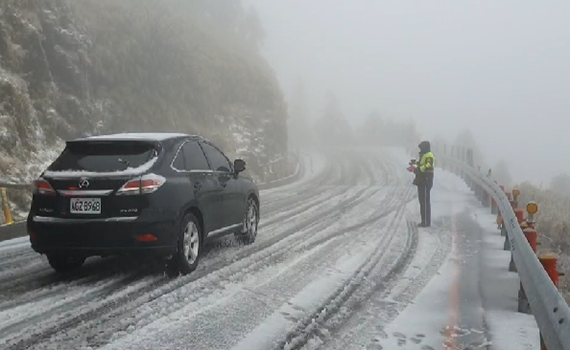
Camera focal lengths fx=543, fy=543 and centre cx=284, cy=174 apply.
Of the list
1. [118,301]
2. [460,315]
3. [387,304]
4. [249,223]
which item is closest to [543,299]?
[460,315]

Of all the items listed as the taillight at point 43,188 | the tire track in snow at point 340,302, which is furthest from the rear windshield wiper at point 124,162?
the tire track in snow at point 340,302

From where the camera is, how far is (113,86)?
20.5m

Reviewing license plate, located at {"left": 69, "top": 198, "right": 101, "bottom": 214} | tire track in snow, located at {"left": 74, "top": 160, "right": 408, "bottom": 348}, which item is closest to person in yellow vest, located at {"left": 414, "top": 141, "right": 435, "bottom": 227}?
tire track in snow, located at {"left": 74, "top": 160, "right": 408, "bottom": 348}

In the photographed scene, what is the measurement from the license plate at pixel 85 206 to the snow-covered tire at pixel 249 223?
322 cm

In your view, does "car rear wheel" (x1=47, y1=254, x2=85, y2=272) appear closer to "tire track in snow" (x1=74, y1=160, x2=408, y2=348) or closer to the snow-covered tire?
"tire track in snow" (x1=74, y1=160, x2=408, y2=348)

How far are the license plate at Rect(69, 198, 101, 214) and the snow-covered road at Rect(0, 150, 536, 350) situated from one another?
2.93 feet

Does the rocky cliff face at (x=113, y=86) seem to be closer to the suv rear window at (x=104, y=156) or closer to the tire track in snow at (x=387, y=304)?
the suv rear window at (x=104, y=156)

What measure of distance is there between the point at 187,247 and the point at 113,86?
15272 millimetres

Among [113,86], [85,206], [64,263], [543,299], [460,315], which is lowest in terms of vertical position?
[460,315]

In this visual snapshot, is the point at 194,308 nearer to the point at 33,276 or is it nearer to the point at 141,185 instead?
the point at 141,185

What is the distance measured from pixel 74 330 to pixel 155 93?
1833 centimetres

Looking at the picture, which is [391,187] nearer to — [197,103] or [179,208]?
[197,103]

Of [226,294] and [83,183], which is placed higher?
[83,183]

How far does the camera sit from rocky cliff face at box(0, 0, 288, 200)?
1483cm
